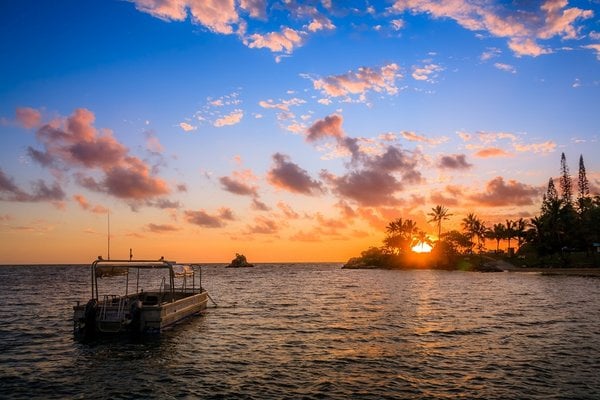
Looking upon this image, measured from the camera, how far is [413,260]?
190 m

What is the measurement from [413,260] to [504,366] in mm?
172853

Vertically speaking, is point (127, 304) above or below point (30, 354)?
above

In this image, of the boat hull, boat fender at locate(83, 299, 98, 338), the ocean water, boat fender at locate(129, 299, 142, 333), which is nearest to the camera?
the ocean water

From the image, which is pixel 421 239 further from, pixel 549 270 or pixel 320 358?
pixel 320 358

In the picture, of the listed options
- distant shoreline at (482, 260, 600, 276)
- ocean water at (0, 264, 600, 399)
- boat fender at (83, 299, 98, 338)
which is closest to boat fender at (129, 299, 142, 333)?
ocean water at (0, 264, 600, 399)

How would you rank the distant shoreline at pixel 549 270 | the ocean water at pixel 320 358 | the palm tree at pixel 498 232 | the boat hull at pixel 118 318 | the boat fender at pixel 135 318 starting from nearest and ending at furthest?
the ocean water at pixel 320 358 < the boat hull at pixel 118 318 < the boat fender at pixel 135 318 < the distant shoreline at pixel 549 270 < the palm tree at pixel 498 232

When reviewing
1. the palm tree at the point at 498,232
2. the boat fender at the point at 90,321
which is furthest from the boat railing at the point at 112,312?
the palm tree at the point at 498,232

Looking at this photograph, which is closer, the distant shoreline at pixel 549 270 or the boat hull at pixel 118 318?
the boat hull at pixel 118 318

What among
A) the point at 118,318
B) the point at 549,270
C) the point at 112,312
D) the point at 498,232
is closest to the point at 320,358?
the point at 118,318

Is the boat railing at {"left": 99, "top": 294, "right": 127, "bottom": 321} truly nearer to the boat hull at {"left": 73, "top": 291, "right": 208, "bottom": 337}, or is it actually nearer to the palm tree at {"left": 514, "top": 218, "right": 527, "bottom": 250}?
the boat hull at {"left": 73, "top": 291, "right": 208, "bottom": 337}

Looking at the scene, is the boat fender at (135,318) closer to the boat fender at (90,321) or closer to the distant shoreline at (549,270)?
the boat fender at (90,321)

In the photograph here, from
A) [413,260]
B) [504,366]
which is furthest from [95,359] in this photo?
[413,260]

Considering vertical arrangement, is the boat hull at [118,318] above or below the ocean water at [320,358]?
above

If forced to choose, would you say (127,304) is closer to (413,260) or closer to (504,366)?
(504,366)
